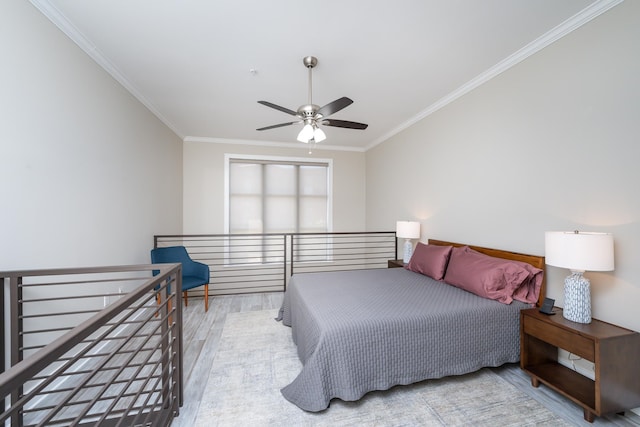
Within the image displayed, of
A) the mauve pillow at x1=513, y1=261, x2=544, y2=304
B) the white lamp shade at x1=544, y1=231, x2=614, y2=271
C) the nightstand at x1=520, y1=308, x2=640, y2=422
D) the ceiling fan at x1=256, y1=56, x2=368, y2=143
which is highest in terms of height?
the ceiling fan at x1=256, y1=56, x2=368, y2=143

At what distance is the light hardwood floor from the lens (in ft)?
5.34

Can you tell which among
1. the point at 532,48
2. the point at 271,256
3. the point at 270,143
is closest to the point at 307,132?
the point at 532,48

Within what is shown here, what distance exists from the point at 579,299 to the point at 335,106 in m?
2.10

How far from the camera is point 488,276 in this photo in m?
2.18

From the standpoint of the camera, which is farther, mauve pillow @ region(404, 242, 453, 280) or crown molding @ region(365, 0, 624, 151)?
mauve pillow @ region(404, 242, 453, 280)

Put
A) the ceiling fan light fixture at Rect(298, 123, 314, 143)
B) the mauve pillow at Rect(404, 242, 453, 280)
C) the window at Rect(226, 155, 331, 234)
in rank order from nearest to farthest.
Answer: the ceiling fan light fixture at Rect(298, 123, 314, 143) → the mauve pillow at Rect(404, 242, 453, 280) → the window at Rect(226, 155, 331, 234)

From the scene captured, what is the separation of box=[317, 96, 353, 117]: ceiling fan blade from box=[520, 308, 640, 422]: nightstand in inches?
78.5

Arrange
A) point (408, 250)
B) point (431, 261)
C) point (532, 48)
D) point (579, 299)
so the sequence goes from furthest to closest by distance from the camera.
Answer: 1. point (408, 250)
2. point (431, 261)
3. point (532, 48)
4. point (579, 299)

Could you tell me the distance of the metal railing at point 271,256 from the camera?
178 inches

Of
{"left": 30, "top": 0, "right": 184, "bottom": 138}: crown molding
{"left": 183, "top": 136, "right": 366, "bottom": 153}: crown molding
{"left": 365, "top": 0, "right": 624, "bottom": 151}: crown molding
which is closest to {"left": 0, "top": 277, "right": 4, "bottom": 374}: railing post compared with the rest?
{"left": 30, "top": 0, "right": 184, "bottom": 138}: crown molding

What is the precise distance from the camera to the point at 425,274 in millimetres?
2906

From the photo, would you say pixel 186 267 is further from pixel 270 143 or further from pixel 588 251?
pixel 588 251

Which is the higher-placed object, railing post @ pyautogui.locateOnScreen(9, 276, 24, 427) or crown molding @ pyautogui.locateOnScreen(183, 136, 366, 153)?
crown molding @ pyautogui.locateOnScreen(183, 136, 366, 153)

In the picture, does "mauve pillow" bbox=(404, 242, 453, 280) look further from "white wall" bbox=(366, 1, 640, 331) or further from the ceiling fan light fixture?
the ceiling fan light fixture
